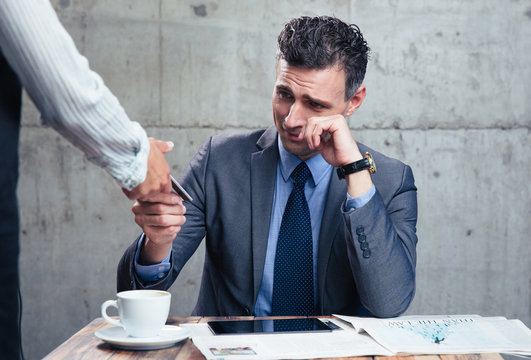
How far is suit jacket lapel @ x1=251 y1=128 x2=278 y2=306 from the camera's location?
1.67 metres

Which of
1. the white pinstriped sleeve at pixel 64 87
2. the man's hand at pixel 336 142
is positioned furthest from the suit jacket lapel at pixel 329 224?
the white pinstriped sleeve at pixel 64 87

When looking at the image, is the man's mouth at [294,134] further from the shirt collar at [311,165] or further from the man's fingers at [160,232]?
the man's fingers at [160,232]

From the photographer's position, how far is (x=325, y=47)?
1.80 metres

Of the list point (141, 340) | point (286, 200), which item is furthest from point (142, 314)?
point (286, 200)

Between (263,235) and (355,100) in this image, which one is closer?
(263,235)

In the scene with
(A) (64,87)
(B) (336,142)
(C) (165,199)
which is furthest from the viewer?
(B) (336,142)

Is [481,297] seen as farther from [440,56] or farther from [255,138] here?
[255,138]

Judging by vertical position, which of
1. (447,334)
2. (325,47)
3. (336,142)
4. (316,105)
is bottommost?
(447,334)

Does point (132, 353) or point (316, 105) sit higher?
point (316, 105)

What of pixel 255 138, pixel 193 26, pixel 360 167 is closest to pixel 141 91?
pixel 193 26

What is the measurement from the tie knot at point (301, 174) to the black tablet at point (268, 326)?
51 cm

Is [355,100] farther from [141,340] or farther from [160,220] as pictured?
[141,340]

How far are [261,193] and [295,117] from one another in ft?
0.81

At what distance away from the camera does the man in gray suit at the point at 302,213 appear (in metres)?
1.52
